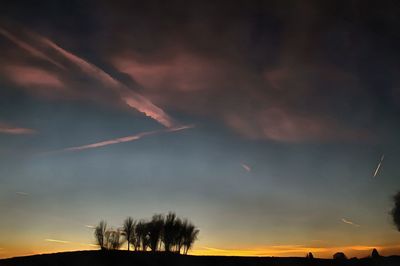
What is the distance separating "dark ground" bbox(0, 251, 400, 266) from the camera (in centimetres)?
5825

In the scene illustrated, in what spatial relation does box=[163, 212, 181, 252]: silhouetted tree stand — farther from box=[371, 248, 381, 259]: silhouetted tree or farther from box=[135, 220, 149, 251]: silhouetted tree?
box=[371, 248, 381, 259]: silhouetted tree

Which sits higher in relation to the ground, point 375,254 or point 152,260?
point 375,254

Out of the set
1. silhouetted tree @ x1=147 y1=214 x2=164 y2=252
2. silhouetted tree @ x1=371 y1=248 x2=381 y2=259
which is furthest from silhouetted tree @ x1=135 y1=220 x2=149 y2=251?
Result: silhouetted tree @ x1=371 y1=248 x2=381 y2=259

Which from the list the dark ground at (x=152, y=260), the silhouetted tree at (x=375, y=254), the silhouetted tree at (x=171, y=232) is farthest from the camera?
the silhouetted tree at (x=171, y=232)

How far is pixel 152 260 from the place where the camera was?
60656 millimetres

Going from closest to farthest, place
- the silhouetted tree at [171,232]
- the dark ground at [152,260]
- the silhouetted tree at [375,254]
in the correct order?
the dark ground at [152,260], the silhouetted tree at [375,254], the silhouetted tree at [171,232]

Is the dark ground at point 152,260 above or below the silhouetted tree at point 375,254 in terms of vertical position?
below

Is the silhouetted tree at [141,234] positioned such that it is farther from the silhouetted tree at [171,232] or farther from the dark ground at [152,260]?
the dark ground at [152,260]

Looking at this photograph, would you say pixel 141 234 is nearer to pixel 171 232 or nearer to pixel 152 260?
pixel 171 232

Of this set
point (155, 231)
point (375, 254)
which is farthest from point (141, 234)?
point (375, 254)

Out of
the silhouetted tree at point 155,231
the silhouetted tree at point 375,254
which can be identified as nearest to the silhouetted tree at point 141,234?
the silhouetted tree at point 155,231

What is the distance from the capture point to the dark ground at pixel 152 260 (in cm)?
5825

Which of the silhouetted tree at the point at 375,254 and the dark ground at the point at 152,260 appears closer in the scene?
the dark ground at the point at 152,260

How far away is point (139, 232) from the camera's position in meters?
110
